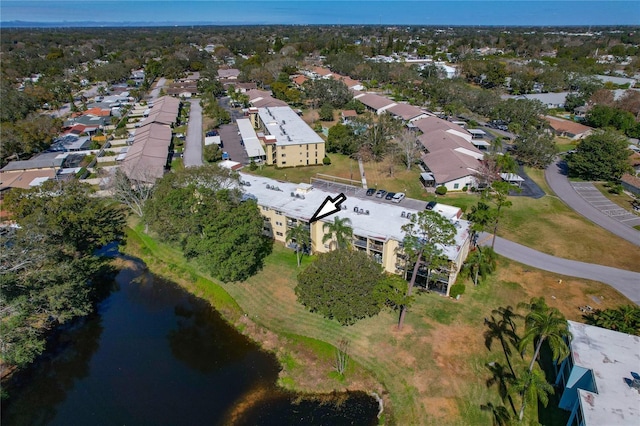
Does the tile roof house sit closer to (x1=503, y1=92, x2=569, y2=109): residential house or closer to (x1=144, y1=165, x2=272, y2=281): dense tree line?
(x1=503, y1=92, x2=569, y2=109): residential house

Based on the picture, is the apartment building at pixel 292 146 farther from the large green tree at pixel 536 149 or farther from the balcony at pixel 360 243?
the large green tree at pixel 536 149

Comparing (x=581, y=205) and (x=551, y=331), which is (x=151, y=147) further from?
(x=581, y=205)

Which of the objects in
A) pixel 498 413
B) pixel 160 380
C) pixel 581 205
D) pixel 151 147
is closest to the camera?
pixel 498 413

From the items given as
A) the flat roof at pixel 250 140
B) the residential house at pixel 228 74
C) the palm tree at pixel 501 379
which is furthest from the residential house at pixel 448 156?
the residential house at pixel 228 74

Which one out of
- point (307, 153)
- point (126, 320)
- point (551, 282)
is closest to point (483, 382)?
point (551, 282)

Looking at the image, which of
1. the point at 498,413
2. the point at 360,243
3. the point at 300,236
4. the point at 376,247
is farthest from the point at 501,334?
the point at 300,236

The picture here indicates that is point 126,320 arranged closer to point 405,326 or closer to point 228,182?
point 228,182
